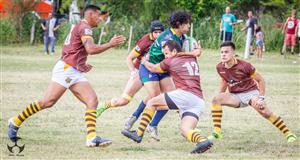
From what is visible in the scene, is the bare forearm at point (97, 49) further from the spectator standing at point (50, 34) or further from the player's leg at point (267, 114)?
the spectator standing at point (50, 34)

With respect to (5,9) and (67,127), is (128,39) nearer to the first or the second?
(5,9)

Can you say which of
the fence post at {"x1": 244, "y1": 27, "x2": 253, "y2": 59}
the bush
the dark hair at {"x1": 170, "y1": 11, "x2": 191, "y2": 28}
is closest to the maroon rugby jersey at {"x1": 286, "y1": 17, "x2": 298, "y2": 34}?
the fence post at {"x1": 244, "y1": 27, "x2": 253, "y2": 59}

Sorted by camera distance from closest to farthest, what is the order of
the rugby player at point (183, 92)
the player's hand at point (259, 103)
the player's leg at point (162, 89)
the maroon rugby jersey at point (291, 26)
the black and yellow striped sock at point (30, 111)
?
1. the rugby player at point (183, 92)
2. the black and yellow striped sock at point (30, 111)
3. the player's hand at point (259, 103)
4. the player's leg at point (162, 89)
5. the maroon rugby jersey at point (291, 26)

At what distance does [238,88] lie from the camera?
41.0 feet

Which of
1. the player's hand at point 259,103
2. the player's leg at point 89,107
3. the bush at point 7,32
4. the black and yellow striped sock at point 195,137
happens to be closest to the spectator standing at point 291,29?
the bush at point 7,32

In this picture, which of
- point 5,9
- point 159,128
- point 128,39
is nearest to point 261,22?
point 128,39

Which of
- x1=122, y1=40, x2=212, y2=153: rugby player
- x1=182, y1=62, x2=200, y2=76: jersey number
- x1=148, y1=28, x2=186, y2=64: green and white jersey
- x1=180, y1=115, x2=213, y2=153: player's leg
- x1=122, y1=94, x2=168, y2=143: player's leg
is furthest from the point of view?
x1=148, y1=28, x2=186, y2=64: green and white jersey

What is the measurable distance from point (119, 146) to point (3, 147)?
1.60 metres

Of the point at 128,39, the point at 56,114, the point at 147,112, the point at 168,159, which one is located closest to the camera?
the point at 168,159

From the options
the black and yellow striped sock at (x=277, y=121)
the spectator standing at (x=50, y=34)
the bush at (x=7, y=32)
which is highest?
the black and yellow striped sock at (x=277, y=121)

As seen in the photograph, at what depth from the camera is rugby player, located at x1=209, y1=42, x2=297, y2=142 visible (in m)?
12.3

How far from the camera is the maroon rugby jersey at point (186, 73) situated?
36.3ft

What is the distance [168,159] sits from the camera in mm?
10336

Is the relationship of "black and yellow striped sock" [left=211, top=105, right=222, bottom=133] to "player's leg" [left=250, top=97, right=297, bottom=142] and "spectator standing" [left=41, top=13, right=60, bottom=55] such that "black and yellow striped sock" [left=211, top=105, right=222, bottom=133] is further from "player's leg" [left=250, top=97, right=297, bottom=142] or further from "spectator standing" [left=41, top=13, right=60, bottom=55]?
"spectator standing" [left=41, top=13, right=60, bottom=55]
